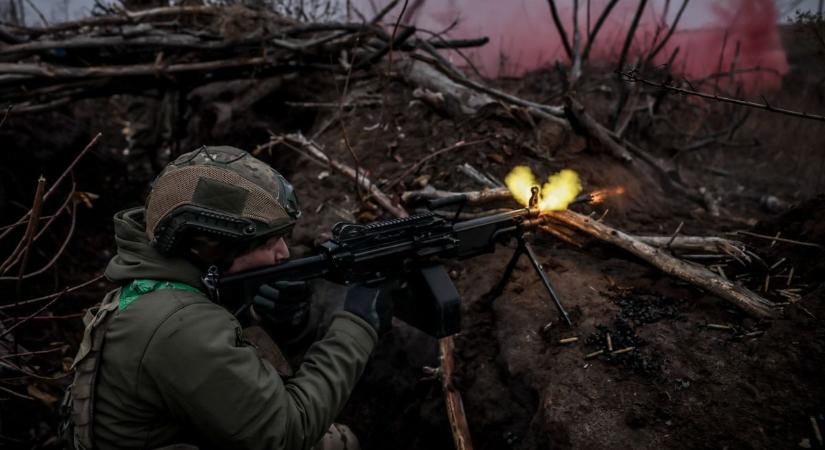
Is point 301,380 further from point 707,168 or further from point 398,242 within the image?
point 707,168

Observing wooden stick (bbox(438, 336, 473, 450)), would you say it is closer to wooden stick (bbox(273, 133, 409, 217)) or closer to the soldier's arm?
the soldier's arm

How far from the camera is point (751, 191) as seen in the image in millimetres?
8008

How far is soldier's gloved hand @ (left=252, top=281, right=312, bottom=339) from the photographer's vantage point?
7.11ft

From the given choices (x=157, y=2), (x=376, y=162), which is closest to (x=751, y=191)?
(x=376, y=162)

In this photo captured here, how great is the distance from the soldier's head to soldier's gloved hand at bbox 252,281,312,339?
0.25m

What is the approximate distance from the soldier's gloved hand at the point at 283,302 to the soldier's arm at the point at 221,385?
32cm

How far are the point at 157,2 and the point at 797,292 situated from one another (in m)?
9.39

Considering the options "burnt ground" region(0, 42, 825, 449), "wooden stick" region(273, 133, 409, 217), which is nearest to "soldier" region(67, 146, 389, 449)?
"burnt ground" region(0, 42, 825, 449)


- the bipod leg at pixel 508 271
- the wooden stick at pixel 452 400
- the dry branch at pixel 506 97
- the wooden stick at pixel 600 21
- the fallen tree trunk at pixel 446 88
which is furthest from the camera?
the wooden stick at pixel 600 21

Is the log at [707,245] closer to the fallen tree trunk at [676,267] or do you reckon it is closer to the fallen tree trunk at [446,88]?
the fallen tree trunk at [676,267]

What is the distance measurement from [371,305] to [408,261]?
0.42 metres

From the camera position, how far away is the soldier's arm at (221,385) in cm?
163

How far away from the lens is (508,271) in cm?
308

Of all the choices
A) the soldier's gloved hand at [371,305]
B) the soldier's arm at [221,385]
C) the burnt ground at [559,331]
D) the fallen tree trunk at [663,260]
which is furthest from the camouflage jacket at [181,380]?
the fallen tree trunk at [663,260]
